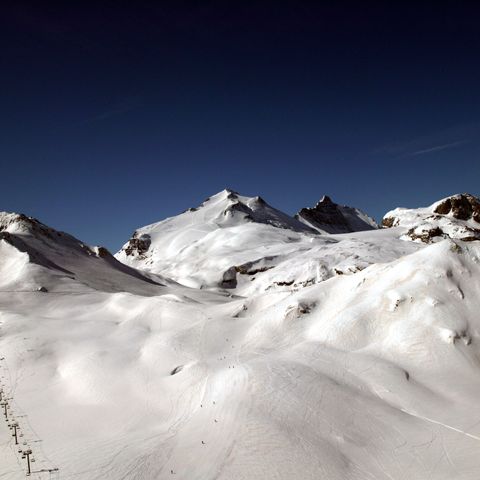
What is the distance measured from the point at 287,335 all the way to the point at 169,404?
8.01 m

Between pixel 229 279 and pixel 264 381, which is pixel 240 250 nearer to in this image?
pixel 229 279

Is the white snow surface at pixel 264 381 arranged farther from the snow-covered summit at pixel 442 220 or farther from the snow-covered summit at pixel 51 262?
the snow-covered summit at pixel 442 220

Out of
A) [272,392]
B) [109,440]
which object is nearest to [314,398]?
[272,392]

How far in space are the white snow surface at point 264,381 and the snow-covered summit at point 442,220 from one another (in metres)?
75.5

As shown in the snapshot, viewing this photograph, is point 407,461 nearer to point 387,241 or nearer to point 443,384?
point 443,384

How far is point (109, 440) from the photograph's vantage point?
16.2 meters

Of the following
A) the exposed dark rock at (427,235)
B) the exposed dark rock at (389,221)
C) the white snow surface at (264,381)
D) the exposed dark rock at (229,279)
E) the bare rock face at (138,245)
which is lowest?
the white snow surface at (264,381)

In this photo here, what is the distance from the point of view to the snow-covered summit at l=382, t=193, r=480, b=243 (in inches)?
3868

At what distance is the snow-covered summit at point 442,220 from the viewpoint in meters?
98.2

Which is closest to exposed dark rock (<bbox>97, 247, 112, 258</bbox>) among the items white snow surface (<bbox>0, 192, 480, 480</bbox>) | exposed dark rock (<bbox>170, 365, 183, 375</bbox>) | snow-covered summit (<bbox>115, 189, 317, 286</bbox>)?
snow-covered summit (<bbox>115, 189, 317, 286</bbox>)

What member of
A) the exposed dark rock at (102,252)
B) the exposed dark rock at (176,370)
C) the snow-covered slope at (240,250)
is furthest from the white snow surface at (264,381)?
the snow-covered slope at (240,250)

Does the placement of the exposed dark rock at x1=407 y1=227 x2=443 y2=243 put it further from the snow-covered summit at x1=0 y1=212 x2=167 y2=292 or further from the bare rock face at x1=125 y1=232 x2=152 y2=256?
the bare rock face at x1=125 y1=232 x2=152 y2=256

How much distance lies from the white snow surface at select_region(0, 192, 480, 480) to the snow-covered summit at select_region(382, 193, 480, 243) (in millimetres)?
75483

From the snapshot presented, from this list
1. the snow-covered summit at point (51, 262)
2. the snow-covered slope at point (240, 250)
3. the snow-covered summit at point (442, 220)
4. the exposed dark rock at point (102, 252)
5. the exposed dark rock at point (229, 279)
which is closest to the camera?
the snow-covered summit at point (51, 262)
